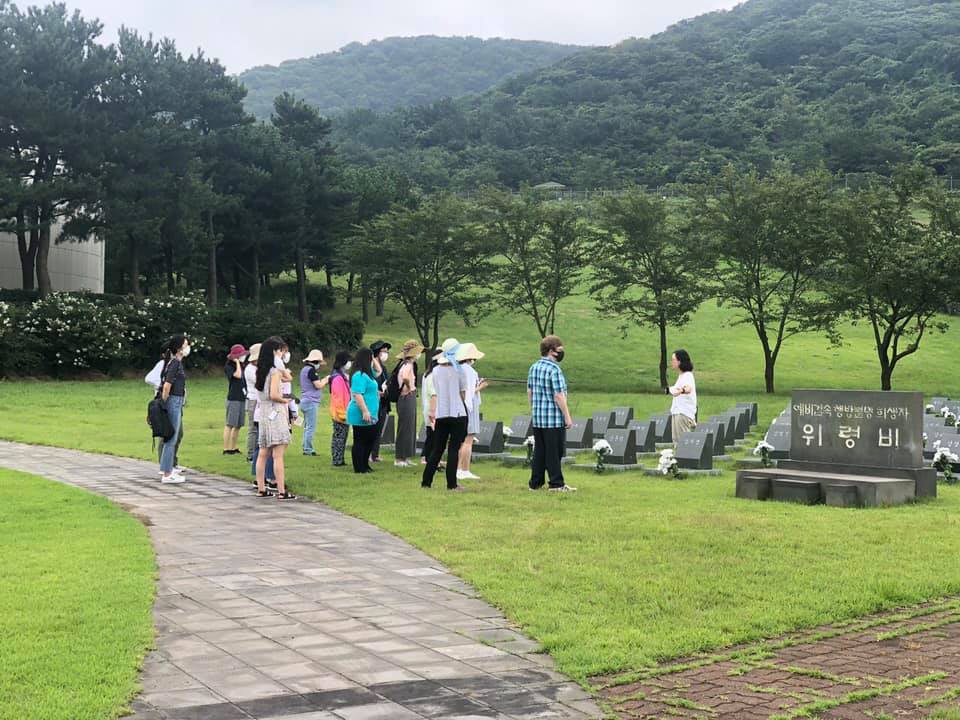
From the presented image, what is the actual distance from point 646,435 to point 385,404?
16.7 feet

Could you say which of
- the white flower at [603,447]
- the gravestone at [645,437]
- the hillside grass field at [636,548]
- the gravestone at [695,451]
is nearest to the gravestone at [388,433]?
the hillside grass field at [636,548]

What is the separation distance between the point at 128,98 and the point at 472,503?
34.8 meters

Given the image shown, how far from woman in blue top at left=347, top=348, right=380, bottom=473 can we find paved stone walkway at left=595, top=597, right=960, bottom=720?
8.59 meters

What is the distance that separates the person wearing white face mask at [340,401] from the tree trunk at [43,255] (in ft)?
90.1

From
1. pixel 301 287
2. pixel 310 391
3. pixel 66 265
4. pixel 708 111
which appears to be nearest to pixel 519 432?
pixel 310 391

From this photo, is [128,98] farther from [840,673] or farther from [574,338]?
[840,673]

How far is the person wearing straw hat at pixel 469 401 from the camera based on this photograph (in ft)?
45.8

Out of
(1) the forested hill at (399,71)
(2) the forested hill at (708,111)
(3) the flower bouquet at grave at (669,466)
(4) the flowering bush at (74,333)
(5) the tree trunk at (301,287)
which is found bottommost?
(3) the flower bouquet at grave at (669,466)

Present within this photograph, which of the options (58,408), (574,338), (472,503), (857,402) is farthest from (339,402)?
(574,338)

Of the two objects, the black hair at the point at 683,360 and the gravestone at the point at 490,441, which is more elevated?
the black hair at the point at 683,360

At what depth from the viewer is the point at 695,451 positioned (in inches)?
630

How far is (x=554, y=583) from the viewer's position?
8125 mm

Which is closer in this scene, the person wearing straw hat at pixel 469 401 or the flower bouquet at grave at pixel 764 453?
the person wearing straw hat at pixel 469 401

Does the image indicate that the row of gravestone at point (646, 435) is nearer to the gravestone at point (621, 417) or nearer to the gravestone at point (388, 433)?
the gravestone at point (621, 417)
